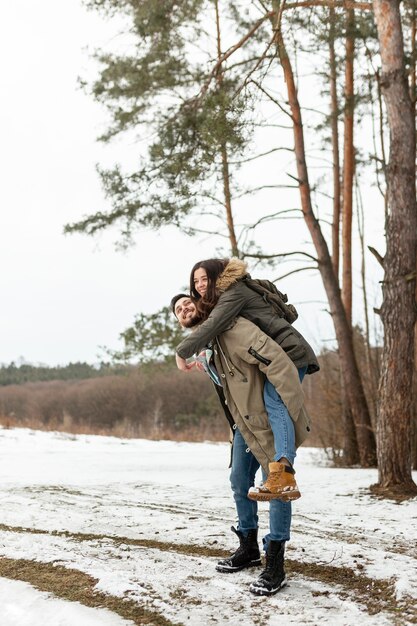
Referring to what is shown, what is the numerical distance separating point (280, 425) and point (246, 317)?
2.06 feet

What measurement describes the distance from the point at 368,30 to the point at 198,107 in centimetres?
250

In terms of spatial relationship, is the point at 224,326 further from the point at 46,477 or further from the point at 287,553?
the point at 46,477

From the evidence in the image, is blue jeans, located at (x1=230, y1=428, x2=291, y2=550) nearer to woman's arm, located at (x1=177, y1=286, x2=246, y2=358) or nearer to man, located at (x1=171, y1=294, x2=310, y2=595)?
man, located at (x1=171, y1=294, x2=310, y2=595)

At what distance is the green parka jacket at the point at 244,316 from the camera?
3.84m

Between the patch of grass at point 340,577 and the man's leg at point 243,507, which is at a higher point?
the man's leg at point 243,507

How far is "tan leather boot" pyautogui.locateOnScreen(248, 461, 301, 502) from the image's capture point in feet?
11.9

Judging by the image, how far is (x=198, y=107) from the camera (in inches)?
382

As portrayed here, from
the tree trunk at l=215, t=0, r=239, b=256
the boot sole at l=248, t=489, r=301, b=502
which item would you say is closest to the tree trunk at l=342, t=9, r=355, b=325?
the tree trunk at l=215, t=0, r=239, b=256

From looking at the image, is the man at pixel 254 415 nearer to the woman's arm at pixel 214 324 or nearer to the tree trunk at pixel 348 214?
the woman's arm at pixel 214 324

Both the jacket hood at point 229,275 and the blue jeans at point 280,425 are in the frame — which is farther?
the jacket hood at point 229,275

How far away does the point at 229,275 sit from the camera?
4.00 m

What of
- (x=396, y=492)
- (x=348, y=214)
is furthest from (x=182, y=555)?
(x=348, y=214)

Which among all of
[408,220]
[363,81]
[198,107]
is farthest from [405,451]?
[363,81]

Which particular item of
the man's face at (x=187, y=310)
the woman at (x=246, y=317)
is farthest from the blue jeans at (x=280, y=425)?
the man's face at (x=187, y=310)
